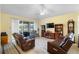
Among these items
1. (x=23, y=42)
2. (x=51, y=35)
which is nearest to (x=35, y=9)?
(x=51, y=35)

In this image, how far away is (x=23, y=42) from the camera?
92.7 inches

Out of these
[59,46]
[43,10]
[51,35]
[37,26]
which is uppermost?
[43,10]

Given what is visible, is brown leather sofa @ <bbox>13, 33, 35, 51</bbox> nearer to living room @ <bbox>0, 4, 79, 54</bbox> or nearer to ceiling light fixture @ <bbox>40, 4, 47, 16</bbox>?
living room @ <bbox>0, 4, 79, 54</bbox>

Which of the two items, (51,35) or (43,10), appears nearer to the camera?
(43,10)

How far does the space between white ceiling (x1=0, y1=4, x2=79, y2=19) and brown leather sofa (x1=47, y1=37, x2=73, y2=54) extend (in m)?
0.72

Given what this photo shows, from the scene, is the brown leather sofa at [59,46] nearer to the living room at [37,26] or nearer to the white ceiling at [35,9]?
the living room at [37,26]

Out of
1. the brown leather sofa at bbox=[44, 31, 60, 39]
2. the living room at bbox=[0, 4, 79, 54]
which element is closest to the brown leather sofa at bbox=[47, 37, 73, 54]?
the living room at bbox=[0, 4, 79, 54]

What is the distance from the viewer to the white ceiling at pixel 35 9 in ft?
7.18

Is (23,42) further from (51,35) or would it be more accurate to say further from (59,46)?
(59,46)

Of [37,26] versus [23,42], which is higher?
[37,26]

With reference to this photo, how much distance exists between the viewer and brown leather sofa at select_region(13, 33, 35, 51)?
233 cm

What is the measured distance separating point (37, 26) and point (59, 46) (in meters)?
0.77
